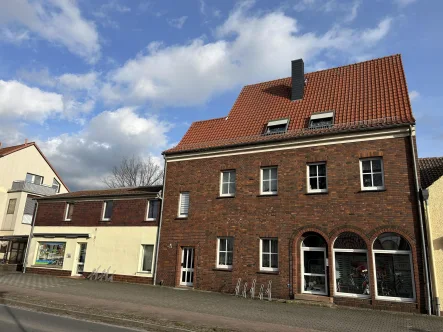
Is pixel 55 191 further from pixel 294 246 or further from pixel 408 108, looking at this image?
pixel 408 108

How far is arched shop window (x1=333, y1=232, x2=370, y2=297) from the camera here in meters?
12.9

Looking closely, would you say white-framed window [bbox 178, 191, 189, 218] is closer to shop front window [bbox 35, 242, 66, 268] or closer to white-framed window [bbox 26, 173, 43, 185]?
shop front window [bbox 35, 242, 66, 268]

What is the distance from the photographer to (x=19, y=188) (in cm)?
3161

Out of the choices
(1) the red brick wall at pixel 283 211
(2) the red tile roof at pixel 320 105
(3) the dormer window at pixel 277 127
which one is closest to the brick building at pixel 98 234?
(1) the red brick wall at pixel 283 211

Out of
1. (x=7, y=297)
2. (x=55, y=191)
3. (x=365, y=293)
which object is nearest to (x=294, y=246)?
(x=365, y=293)

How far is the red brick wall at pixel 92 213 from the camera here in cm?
1950

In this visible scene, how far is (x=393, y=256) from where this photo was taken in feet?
41.3

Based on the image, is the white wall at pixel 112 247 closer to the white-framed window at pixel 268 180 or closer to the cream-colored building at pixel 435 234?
the white-framed window at pixel 268 180

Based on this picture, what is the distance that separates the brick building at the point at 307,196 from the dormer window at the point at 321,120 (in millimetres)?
49

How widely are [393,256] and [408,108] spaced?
6.08 meters

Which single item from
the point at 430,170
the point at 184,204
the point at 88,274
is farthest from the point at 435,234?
the point at 88,274

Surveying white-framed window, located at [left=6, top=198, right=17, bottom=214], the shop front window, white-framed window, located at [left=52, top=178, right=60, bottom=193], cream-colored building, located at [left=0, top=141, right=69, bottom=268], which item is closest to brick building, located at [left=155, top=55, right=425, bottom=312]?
the shop front window

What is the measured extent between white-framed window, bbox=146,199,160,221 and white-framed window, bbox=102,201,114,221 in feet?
9.68

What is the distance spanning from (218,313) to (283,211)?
5808 mm
